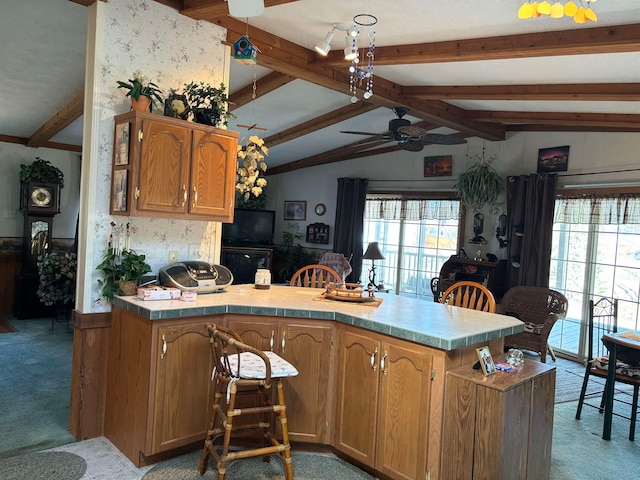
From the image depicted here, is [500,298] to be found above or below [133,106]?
below

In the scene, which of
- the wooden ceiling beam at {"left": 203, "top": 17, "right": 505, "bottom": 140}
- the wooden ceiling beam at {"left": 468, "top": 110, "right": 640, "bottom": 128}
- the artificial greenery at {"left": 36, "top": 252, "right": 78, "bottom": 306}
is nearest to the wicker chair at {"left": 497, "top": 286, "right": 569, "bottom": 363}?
the wooden ceiling beam at {"left": 468, "top": 110, "right": 640, "bottom": 128}

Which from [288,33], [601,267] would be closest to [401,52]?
[288,33]

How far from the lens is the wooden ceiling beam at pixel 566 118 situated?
4812 millimetres

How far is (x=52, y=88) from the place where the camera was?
4652mm

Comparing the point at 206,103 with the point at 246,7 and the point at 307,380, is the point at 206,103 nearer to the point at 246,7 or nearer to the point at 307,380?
the point at 246,7

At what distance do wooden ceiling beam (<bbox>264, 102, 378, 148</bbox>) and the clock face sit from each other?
315 cm

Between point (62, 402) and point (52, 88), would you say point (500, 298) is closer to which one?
point (62, 402)

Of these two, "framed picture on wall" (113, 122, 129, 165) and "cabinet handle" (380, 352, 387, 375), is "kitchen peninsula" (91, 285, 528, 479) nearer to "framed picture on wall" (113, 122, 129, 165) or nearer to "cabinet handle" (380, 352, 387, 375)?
"cabinet handle" (380, 352, 387, 375)

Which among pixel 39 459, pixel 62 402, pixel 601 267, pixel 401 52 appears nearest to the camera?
pixel 39 459

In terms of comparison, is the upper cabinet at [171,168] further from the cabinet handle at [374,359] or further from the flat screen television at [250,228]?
the flat screen television at [250,228]

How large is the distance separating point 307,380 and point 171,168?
1549mm

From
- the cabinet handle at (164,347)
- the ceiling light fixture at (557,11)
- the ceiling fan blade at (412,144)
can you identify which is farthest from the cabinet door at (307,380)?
the ceiling fan blade at (412,144)

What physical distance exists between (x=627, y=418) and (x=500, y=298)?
8.17ft

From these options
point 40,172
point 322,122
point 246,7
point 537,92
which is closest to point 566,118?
point 537,92
